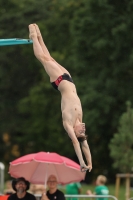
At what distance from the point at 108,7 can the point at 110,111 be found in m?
4.64

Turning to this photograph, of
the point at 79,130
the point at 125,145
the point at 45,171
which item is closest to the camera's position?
the point at 79,130

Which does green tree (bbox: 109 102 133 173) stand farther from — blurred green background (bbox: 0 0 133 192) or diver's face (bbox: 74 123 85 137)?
diver's face (bbox: 74 123 85 137)

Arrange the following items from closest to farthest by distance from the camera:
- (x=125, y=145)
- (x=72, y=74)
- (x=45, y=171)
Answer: (x=45, y=171), (x=125, y=145), (x=72, y=74)

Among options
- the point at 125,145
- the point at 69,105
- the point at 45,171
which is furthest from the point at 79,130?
the point at 125,145

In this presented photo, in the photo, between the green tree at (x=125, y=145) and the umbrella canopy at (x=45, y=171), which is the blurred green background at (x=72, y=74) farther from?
the umbrella canopy at (x=45, y=171)

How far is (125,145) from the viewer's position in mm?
23938

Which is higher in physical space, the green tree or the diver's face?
the green tree

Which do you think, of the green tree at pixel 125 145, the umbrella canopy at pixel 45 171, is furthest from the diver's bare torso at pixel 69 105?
the green tree at pixel 125 145

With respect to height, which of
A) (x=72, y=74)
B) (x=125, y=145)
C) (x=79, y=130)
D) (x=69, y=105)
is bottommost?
(x=79, y=130)

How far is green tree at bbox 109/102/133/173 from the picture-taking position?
23.5 meters

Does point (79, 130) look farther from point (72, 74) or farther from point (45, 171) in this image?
point (72, 74)

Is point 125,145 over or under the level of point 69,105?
over

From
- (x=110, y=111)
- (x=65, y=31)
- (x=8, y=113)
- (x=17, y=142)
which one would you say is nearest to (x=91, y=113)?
(x=110, y=111)

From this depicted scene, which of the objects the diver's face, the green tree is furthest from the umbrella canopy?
the green tree
